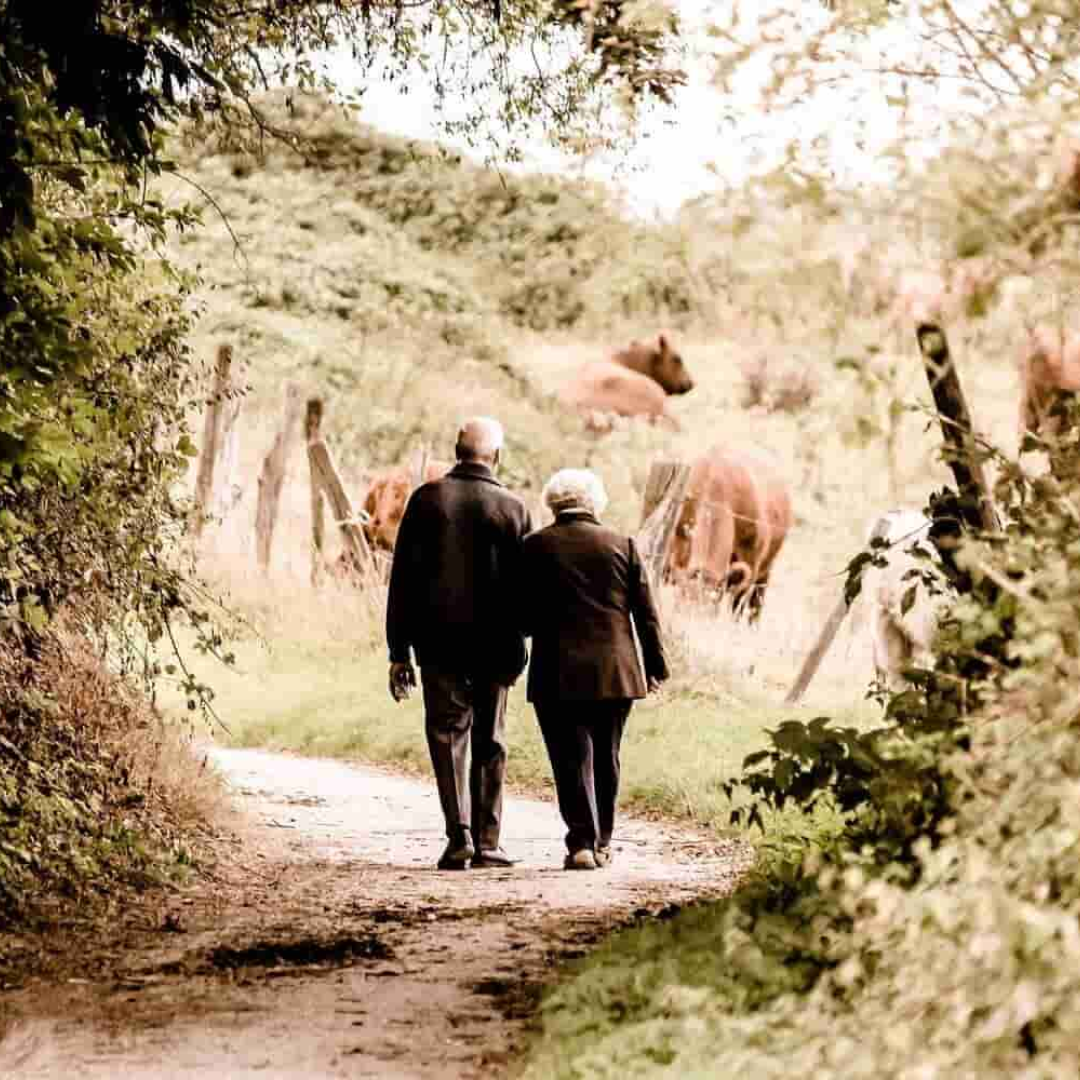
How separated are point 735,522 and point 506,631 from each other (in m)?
13.2

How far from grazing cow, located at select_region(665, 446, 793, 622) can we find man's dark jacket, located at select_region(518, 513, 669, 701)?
465 inches

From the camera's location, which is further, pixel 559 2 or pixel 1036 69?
pixel 559 2

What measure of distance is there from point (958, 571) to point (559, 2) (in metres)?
4.40

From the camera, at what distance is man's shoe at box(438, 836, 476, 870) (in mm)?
9633

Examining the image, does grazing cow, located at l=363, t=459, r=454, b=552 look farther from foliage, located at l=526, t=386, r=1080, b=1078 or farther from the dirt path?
foliage, located at l=526, t=386, r=1080, b=1078

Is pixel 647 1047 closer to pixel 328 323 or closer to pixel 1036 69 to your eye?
pixel 1036 69

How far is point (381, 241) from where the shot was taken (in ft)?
140

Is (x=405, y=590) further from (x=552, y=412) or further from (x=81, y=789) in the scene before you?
(x=552, y=412)

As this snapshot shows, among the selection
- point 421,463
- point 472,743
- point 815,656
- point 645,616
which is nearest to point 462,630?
point 472,743

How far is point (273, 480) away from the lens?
2142 cm

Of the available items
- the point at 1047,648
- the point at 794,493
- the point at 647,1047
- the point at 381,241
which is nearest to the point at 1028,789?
the point at 1047,648

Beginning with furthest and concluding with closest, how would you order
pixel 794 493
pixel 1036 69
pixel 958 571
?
1. pixel 794 493
2. pixel 958 571
3. pixel 1036 69

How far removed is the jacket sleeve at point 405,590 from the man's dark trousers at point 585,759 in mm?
Answer: 769

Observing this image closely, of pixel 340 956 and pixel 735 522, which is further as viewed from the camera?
pixel 735 522
